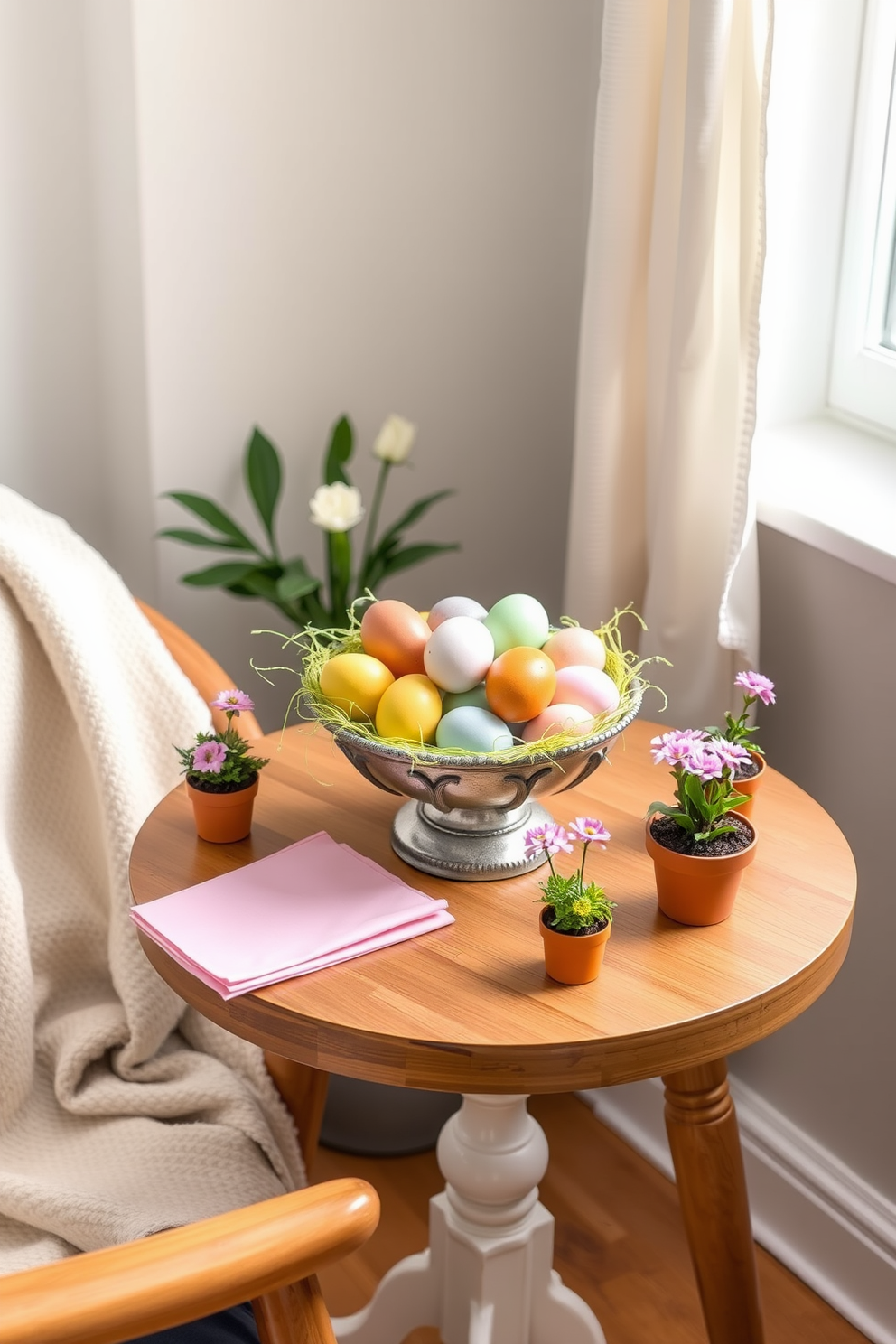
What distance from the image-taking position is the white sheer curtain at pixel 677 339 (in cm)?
138

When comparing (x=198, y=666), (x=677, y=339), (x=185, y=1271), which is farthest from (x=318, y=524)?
(x=185, y=1271)

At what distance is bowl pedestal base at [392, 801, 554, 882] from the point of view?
116 cm

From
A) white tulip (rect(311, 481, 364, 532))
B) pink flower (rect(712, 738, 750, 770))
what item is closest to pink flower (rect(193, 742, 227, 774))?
pink flower (rect(712, 738, 750, 770))

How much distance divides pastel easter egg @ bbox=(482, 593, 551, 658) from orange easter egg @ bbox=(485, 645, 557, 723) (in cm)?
4

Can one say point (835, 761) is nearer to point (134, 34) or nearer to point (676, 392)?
point (676, 392)

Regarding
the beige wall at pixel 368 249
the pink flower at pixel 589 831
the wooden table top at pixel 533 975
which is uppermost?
the beige wall at pixel 368 249

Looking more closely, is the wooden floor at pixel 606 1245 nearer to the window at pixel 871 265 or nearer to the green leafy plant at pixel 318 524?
the green leafy plant at pixel 318 524

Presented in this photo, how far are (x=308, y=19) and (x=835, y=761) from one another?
105cm

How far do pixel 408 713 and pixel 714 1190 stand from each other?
55cm

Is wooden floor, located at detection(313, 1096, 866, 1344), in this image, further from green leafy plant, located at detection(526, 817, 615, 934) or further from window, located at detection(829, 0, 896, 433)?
window, located at detection(829, 0, 896, 433)

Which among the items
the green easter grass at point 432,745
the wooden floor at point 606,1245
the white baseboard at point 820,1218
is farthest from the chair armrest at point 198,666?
the white baseboard at point 820,1218

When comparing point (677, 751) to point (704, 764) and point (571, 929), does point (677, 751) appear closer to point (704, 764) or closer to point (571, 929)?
point (704, 764)

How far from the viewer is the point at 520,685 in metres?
1.07

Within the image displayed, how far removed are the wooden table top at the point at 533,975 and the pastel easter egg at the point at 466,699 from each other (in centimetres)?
16
